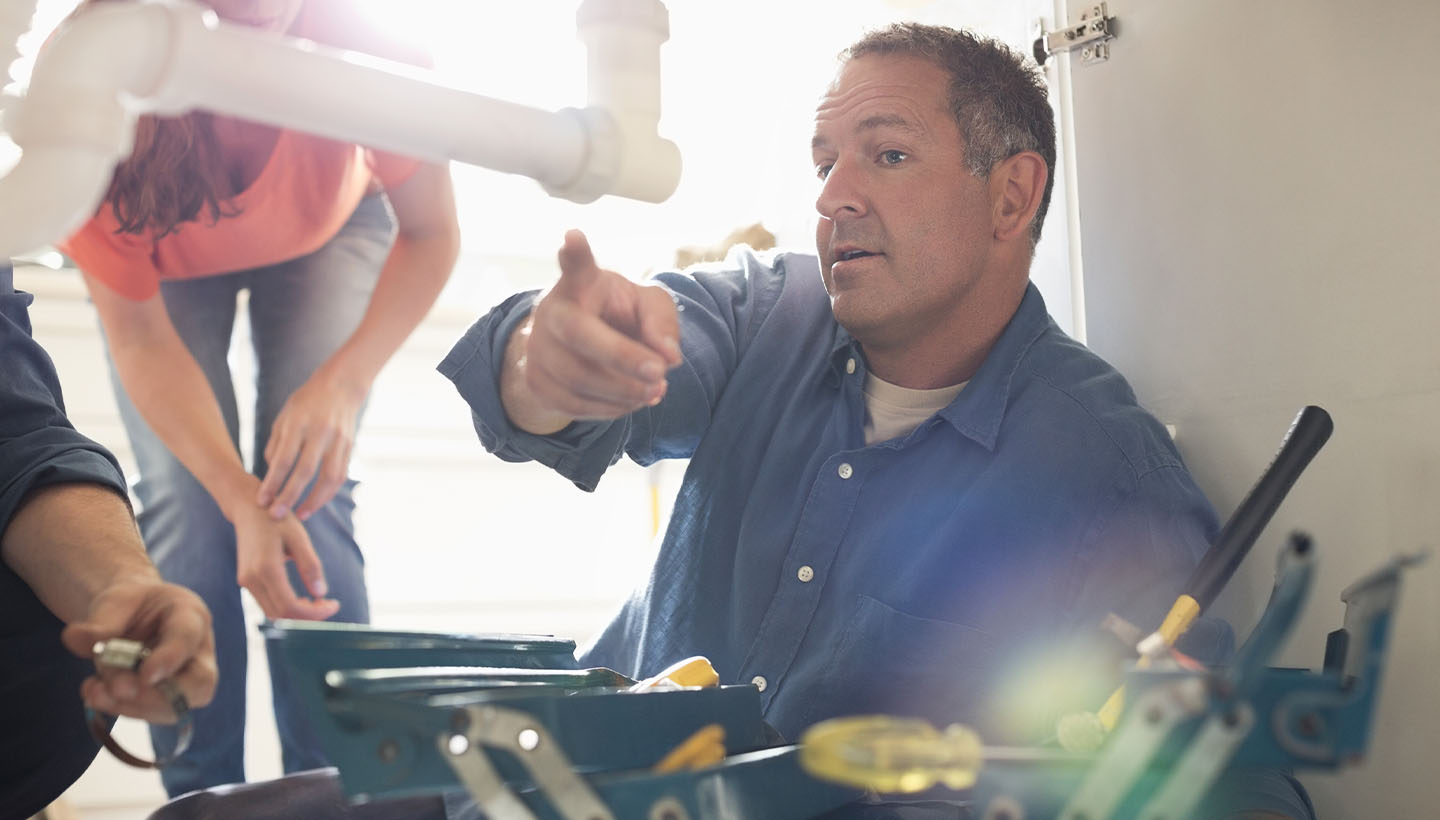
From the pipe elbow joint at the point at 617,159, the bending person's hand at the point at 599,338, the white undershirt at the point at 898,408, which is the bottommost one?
the white undershirt at the point at 898,408

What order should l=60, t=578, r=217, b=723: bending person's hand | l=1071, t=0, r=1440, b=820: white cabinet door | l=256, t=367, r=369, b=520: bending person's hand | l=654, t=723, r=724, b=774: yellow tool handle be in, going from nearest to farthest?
l=654, t=723, r=724, b=774: yellow tool handle, l=60, t=578, r=217, b=723: bending person's hand, l=1071, t=0, r=1440, b=820: white cabinet door, l=256, t=367, r=369, b=520: bending person's hand

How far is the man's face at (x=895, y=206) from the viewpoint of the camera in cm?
95

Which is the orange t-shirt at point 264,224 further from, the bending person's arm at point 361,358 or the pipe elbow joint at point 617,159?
the pipe elbow joint at point 617,159

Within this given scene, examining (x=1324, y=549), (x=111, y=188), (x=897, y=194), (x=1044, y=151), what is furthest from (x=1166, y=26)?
(x=111, y=188)

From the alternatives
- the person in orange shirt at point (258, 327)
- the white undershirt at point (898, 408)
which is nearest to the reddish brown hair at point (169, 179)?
the person in orange shirt at point (258, 327)

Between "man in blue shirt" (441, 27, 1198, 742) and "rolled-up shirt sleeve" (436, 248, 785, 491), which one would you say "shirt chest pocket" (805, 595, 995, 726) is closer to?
"man in blue shirt" (441, 27, 1198, 742)

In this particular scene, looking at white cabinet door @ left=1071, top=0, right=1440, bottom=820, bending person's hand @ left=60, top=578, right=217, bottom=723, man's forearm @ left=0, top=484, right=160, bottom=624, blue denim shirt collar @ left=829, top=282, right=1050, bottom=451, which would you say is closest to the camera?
bending person's hand @ left=60, top=578, right=217, bottom=723

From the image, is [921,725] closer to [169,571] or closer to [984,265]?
[984,265]

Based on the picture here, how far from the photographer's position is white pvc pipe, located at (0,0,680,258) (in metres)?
0.39

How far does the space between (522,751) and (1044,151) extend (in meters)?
0.82

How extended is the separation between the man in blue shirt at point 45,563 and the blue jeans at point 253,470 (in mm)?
510

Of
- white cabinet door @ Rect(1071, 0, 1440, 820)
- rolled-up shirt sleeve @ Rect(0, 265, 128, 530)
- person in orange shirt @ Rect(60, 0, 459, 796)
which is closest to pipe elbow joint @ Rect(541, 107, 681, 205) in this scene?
rolled-up shirt sleeve @ Rect(0, 265, 128, 530)

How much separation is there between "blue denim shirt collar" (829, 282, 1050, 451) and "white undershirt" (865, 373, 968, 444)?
3 cm

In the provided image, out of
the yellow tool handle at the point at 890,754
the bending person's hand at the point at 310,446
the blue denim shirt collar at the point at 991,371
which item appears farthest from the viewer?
the bending person's hand at the point at 310,446
